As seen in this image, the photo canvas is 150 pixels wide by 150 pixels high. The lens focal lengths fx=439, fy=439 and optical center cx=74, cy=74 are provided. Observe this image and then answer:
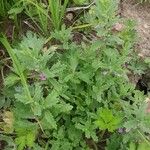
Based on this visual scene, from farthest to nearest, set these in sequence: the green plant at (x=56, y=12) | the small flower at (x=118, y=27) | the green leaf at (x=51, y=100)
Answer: the small flower at (x=118, y=27), the green plant at (x=56, y=12), the green leaf at (x=51, y=100)

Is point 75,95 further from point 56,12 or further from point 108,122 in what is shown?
point 56,12

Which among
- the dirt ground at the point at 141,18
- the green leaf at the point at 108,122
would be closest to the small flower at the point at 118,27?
the dirt ground at the point at 141,18

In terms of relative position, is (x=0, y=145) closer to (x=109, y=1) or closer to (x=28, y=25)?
(x=28, y=25)

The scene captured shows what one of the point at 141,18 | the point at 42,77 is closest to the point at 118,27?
the point at 141,18

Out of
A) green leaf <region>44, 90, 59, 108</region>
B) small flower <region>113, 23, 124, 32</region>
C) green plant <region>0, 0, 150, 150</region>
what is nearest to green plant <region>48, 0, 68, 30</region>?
green plant <region>0, 0, 150, 150</region>

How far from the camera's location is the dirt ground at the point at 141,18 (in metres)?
2.74

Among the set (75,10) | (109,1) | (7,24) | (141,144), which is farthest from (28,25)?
(141,144)

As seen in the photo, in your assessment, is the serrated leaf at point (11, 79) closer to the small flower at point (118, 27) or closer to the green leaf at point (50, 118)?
the green leaf at point (50, 118)

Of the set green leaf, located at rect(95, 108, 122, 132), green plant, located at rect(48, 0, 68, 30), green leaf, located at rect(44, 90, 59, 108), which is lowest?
green leaf, located at rect(95, 108, 122, 132)

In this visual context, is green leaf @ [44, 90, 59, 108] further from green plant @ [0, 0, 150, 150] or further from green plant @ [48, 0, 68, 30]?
green plant @ [48, 0, 68, 30]

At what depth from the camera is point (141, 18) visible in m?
2.89

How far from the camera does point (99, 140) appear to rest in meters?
2.39

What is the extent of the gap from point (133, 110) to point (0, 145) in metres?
0.72

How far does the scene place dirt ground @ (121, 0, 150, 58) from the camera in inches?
108
